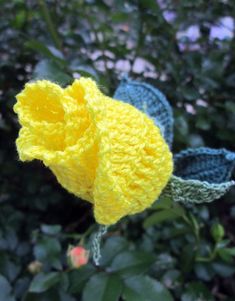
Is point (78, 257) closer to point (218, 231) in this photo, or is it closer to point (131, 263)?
point (131, 263)

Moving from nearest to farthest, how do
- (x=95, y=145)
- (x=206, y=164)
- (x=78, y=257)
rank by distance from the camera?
(x=95, y=145)
(x=206, y=164)
(x=78, y=257)

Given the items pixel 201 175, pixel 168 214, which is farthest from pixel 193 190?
pixel 168 214

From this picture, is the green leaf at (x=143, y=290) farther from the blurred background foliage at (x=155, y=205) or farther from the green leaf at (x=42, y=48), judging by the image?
the green leaf at (x=42, y=48)

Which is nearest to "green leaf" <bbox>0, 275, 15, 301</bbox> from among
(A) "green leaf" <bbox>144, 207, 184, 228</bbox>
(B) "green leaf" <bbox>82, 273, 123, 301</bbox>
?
(B) "green leaf" <bbox>82, 273, 123, 301</bbox>

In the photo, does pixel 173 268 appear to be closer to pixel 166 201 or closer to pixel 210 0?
pixel 166 201

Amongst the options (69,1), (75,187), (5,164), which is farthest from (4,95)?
(75,187)

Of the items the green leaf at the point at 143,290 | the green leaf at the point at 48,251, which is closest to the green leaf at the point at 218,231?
the green leaf at the point at 143,290
